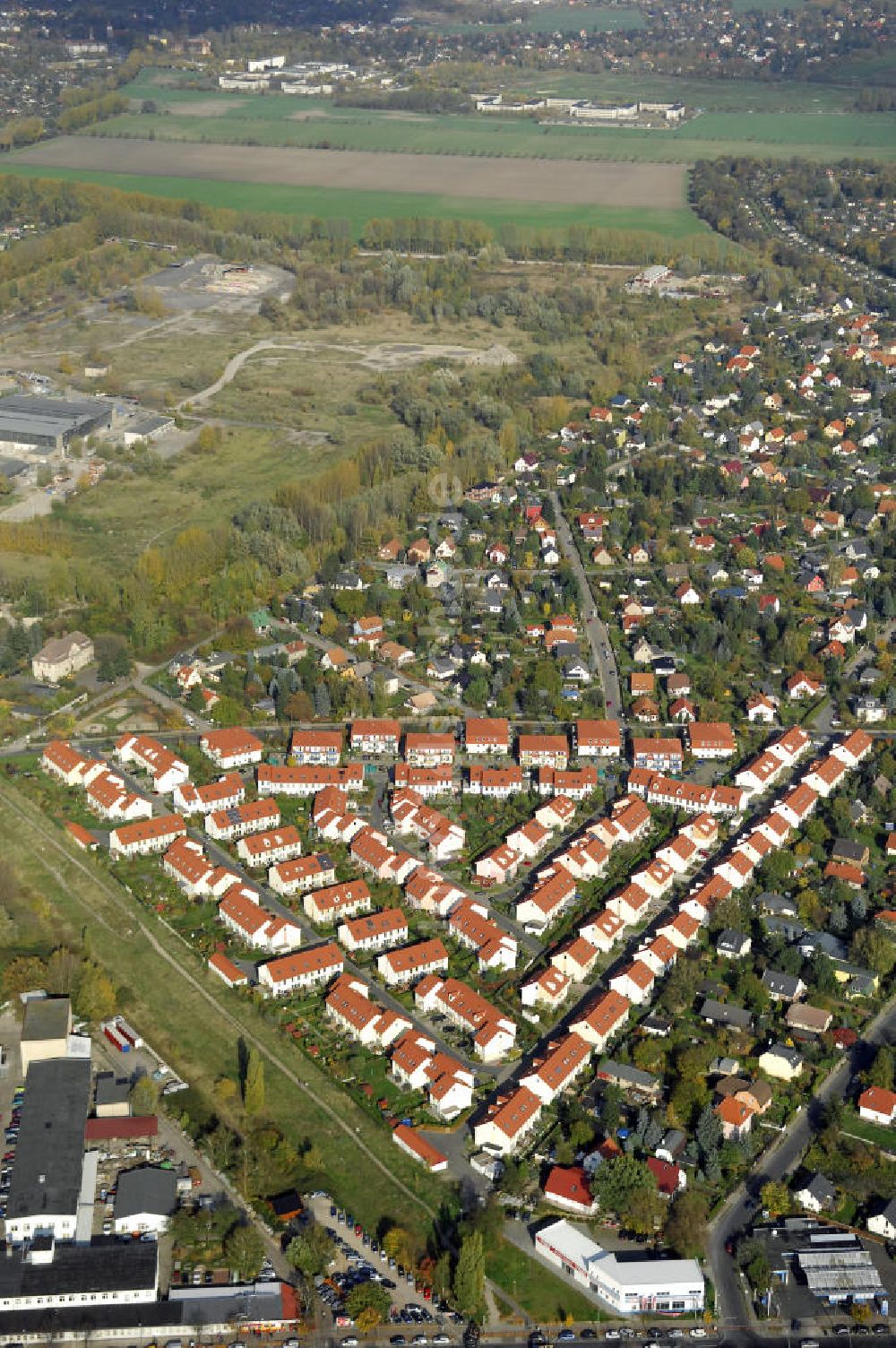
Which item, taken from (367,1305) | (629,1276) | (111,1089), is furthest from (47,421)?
(629,1276)

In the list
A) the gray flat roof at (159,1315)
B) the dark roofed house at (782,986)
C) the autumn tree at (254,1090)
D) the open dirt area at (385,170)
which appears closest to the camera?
the gray flat roof at (159,1315)

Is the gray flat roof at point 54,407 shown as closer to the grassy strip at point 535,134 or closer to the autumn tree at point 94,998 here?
the autumn tree at point 94,998

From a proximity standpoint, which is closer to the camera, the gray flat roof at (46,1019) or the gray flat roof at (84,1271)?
the gray flat roof at (84,1271)

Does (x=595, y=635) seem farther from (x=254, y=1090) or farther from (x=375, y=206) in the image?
(x=375, y=206)

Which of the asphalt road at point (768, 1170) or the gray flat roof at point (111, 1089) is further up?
the gray flat roof at point (111, 1089)

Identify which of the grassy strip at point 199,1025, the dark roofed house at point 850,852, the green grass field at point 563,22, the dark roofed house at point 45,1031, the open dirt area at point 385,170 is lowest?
the grassy strip at point 199,1025

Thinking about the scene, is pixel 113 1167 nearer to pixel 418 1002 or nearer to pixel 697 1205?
pixel 418 1002

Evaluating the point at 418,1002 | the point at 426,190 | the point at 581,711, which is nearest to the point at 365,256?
the point at 426,190

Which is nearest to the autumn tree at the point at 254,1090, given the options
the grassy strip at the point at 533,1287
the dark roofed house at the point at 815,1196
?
the grassy strip at the point at 533,1287
